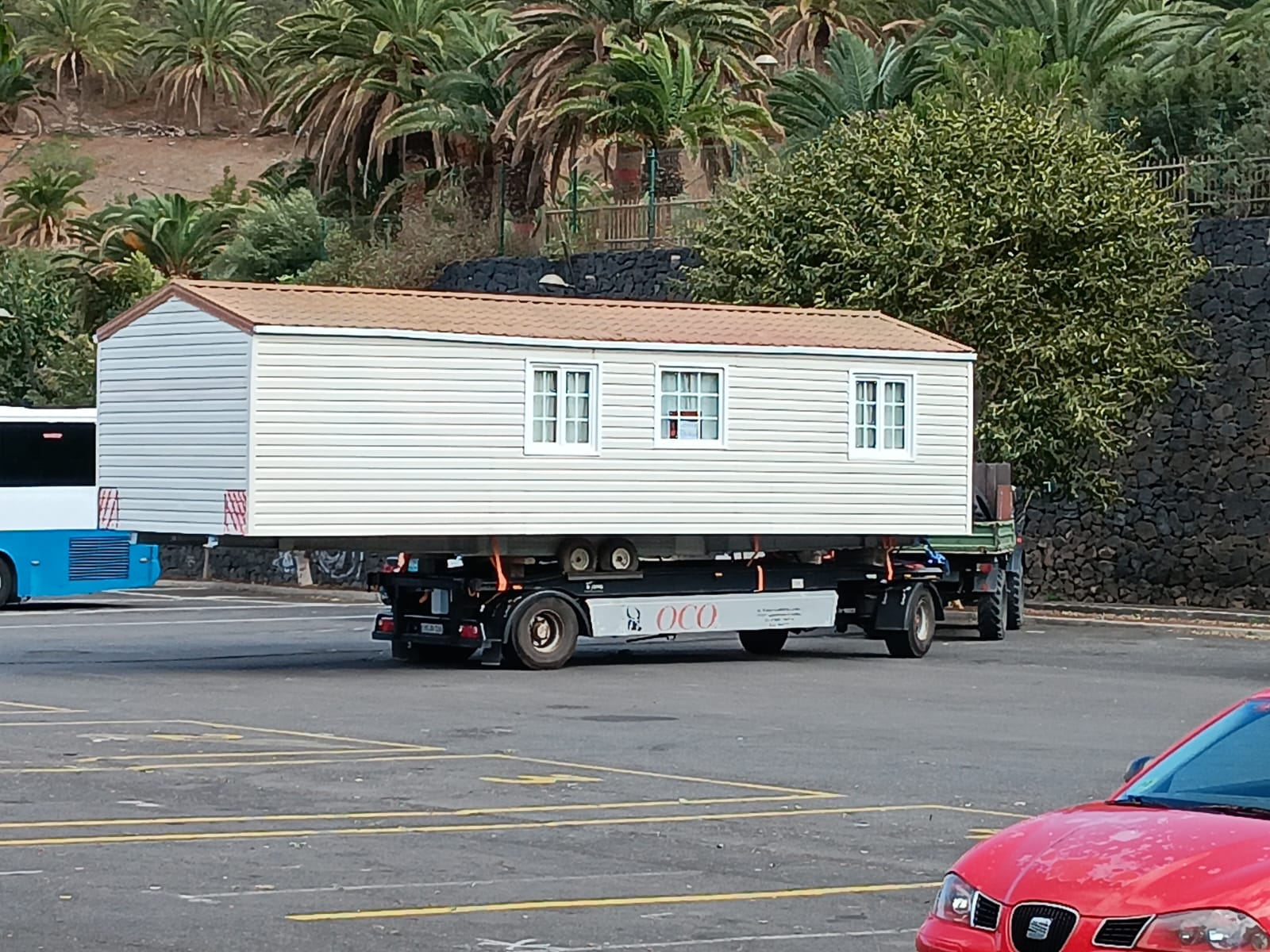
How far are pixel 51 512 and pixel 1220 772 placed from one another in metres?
29.9

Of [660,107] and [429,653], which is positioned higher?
[660,107]

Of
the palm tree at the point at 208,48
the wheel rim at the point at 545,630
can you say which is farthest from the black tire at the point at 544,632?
the palm tree at the point at 208,48

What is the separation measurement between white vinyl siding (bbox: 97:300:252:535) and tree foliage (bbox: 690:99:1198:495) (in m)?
12.5

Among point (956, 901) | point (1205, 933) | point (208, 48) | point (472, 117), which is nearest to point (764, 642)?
point (956, 901)

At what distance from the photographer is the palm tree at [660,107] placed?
4306cm

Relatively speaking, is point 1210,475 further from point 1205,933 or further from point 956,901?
point 1205,933

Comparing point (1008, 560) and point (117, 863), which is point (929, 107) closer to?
point (1008, 560)

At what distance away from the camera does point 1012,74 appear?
130 ft

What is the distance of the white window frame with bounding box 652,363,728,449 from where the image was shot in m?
26.1

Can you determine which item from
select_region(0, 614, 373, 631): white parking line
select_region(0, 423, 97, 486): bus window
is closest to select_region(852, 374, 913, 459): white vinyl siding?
select_region(0, 614, 373, 631): white parking line

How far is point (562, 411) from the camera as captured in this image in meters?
25.5

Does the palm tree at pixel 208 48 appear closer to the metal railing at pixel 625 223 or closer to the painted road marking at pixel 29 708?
the metal railing at pixel 625 223

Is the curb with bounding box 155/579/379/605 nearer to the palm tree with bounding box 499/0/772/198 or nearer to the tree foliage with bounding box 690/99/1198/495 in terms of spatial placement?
the palm tree with bounding box 499/0/772/198

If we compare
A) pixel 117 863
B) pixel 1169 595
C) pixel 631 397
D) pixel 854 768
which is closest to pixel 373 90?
pixel 1169 595
